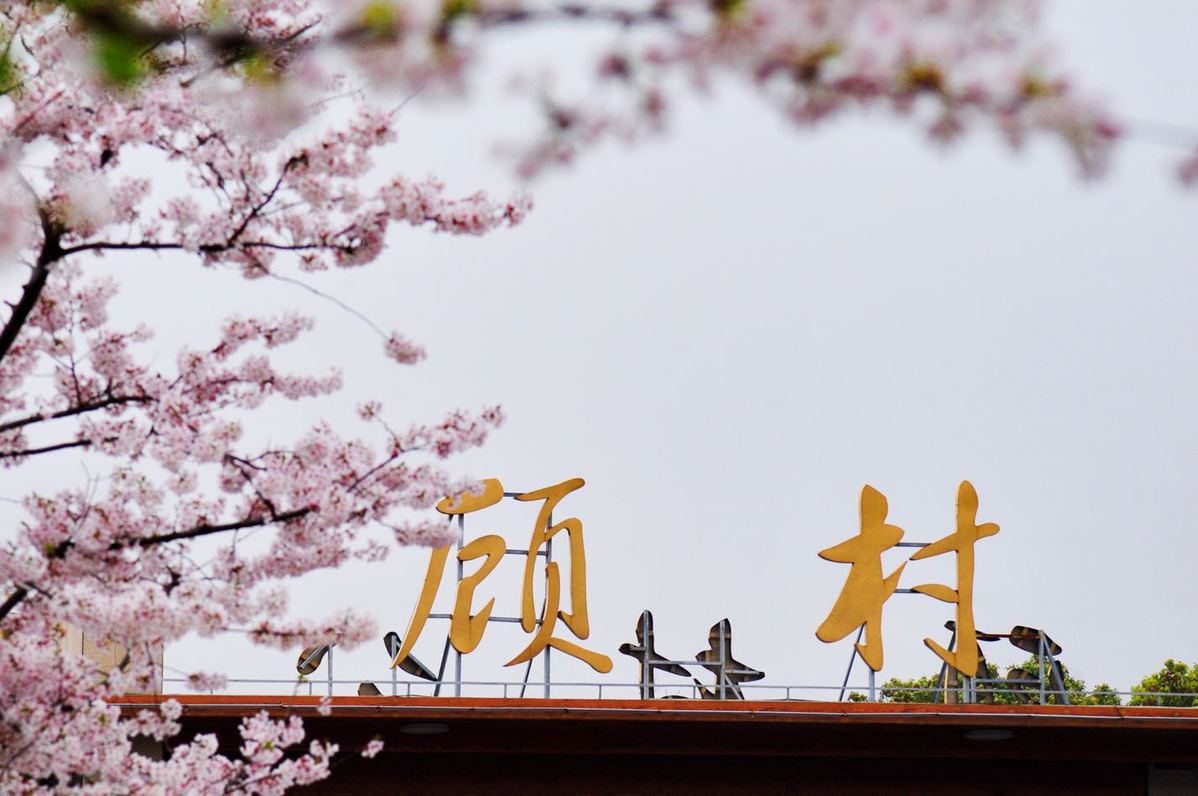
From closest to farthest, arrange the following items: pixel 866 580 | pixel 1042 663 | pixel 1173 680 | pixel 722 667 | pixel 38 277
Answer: pixel 38 277 → pixel 722 667 → pixel 1042 663 → pixel 866 580 → pixel 1173 680

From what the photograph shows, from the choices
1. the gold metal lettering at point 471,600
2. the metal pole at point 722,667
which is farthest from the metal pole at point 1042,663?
the gold metal lettering at point 471,600

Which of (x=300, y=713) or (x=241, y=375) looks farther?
(x=300, y=713)

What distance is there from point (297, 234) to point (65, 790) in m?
3.73

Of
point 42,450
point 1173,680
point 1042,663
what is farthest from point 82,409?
point 1173,680

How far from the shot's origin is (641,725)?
17.1 m

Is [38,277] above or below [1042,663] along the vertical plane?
above

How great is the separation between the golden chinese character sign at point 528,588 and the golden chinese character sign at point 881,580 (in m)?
2.95

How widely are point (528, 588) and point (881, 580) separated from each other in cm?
430

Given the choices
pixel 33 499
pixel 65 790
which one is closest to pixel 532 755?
pixel 65 790

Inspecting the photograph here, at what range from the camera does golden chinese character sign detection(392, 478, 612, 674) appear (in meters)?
19.0

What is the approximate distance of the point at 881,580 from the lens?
63.8 ft

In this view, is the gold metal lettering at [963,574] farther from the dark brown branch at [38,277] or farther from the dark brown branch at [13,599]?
the dark brown branch at [38,277]

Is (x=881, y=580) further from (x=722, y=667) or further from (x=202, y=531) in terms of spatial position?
(x=202, y=531)

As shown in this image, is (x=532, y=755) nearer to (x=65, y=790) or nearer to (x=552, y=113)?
(x=65, y=790)
